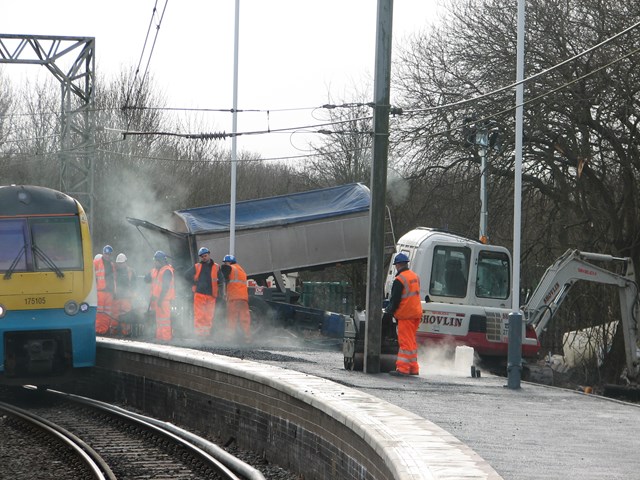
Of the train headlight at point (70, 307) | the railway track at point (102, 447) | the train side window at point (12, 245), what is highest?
the train side window at point (12, 245)

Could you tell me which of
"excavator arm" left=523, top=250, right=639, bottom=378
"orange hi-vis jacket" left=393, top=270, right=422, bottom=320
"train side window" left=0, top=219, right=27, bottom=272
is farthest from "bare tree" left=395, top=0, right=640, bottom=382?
"train side window" left=0, top=219, right=27, bottom=272

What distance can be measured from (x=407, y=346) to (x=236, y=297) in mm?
6703

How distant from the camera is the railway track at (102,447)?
41.1 ft

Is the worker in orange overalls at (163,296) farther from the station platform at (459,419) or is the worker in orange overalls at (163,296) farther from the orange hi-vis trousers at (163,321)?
→ the station platform at (459,419)

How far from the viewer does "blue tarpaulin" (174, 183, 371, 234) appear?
30.0m

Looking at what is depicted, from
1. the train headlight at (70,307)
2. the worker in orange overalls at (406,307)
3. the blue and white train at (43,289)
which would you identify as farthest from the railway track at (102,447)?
Answer: the worker in orange overalls at (406,307)

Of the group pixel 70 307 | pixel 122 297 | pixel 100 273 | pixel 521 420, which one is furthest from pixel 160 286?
pixel 521 420

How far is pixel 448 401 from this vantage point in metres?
14.6

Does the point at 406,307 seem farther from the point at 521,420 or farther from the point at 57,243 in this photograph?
the point at 57,243

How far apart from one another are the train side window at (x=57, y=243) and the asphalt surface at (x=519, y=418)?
3.45m

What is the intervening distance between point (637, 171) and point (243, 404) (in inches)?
492

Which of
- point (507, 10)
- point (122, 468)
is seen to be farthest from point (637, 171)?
point (122, 468)

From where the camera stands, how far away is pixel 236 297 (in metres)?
23.9

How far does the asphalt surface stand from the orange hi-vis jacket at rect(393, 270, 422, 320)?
943 mm
